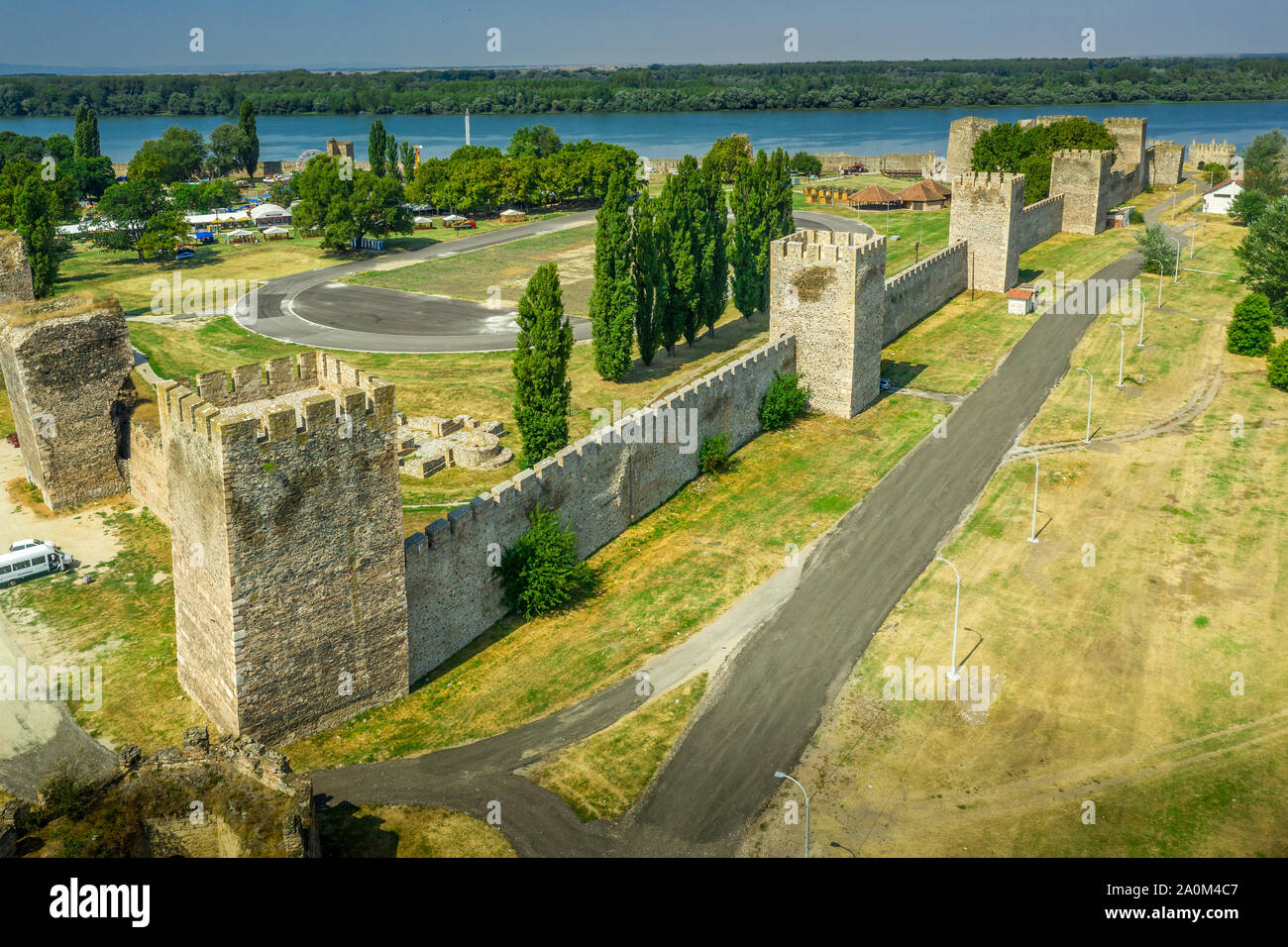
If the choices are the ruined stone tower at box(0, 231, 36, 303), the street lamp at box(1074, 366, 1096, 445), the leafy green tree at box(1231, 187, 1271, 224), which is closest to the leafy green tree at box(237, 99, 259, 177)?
the ruined stone tower at box(0, 231, 36, 303)

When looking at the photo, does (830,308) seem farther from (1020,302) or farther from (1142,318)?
(1142,318)

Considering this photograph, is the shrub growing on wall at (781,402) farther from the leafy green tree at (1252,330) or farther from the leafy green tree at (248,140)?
the leafy green tree at (248,140)

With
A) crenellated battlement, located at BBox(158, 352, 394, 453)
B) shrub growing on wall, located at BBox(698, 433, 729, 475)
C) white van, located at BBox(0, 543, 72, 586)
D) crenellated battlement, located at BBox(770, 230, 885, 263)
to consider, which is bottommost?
white van, located at BBox(0, 543, 72, 586)

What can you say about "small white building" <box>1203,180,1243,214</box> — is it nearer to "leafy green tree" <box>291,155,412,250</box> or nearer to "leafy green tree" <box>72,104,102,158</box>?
"leafy green tree" <box>291,155,412,250</box>

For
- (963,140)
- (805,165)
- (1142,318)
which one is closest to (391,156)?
(805,165)

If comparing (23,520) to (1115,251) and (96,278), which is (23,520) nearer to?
(96,278)

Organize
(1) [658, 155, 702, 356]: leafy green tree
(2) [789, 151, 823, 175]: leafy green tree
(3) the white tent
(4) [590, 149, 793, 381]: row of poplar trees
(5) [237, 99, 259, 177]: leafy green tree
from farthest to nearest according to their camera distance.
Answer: (5) [237, 99, 259, 177]: leafy green tree < (2) [789, 151, 823, 175]: leafy green tree < (3) the white tent < (1) [658, 155, 702, 356]: leafy green tree < (4) [590, 149, 793, 381]: row of poplar trees

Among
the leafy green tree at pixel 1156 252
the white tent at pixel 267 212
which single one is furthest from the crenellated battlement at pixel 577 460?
the white tent at pixel 267 212
